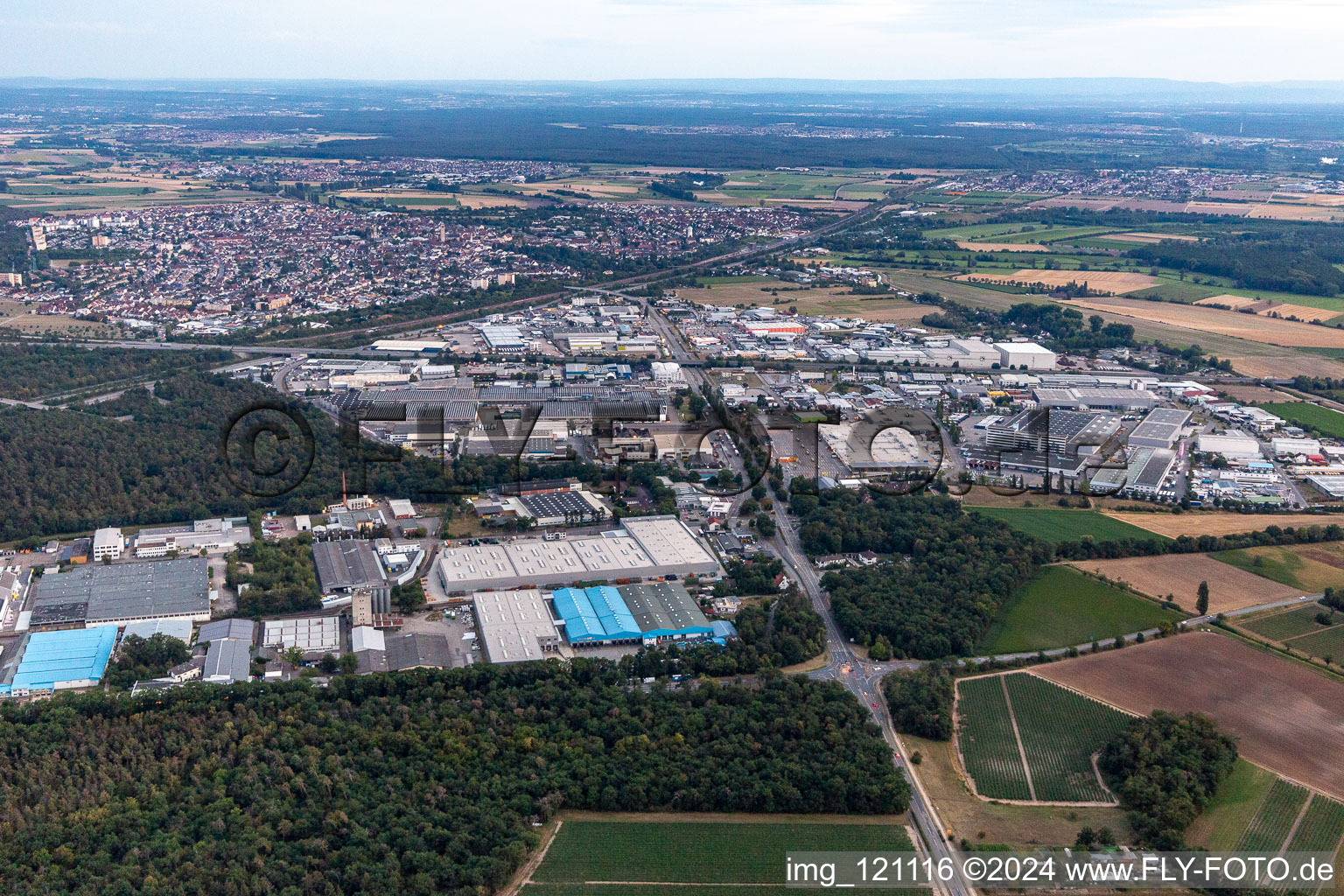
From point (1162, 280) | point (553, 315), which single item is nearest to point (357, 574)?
point (553, 315)

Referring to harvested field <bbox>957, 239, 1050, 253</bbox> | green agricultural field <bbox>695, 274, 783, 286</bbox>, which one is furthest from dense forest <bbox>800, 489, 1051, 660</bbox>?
harvested field <bbox>957, 239, 1050, 253</bbox>

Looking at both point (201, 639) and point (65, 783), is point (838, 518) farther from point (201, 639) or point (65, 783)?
point (65, 783)

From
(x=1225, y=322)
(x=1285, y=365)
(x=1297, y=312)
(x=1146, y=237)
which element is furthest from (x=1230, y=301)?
(x=1146, y=237)

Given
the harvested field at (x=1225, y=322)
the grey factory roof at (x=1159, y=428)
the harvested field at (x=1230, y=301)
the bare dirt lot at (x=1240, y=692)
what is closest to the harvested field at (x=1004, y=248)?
the harvested field at (x=1225, y=322)

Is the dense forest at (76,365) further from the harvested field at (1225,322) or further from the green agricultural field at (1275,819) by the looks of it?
the harvested field at (1225,322)

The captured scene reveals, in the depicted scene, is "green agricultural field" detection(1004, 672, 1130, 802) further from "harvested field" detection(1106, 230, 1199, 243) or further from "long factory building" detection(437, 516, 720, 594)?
"harvested field" detection(1106, 230, 1199, 243)

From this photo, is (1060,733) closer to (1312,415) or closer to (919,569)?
(919,569)

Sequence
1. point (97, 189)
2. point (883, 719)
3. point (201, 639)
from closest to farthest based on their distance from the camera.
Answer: point (883, 719)
point (201, 639)
point (97, 189)
